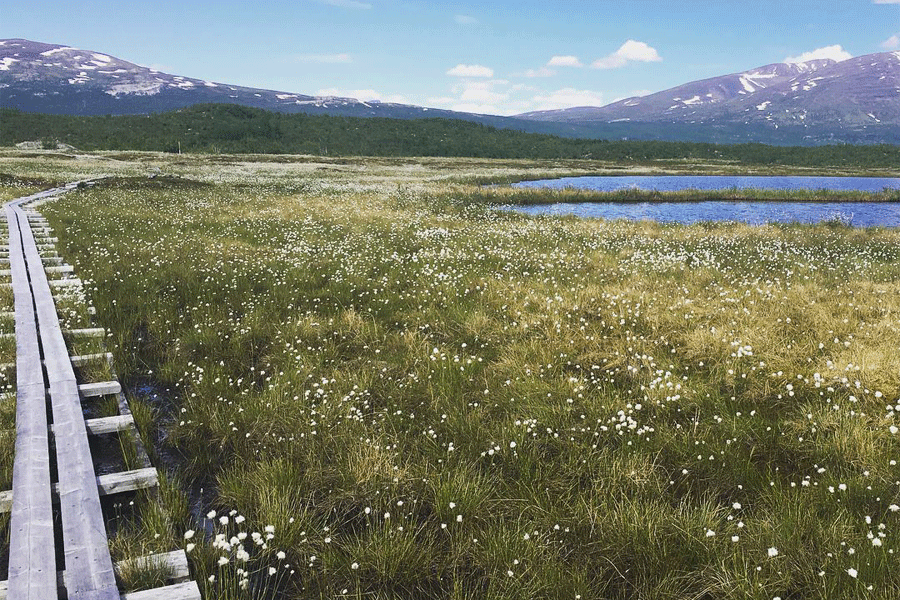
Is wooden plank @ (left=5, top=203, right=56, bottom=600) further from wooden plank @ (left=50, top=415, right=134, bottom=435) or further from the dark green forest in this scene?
the dark green forest

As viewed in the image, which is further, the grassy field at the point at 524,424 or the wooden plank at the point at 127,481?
the wooden plank at the point at 127,481

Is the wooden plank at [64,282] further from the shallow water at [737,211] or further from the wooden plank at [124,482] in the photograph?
the shallow water at [737,211]

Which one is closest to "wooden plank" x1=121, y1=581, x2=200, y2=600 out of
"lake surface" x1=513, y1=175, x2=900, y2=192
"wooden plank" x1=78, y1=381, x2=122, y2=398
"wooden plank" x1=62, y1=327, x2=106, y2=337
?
"wooden plank" x1=78, y1=381, x2=122, y2=398

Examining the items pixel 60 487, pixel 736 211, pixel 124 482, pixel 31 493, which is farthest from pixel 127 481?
pixel 736 211

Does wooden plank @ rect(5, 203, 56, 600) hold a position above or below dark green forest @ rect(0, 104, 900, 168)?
below

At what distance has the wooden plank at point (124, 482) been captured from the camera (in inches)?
167

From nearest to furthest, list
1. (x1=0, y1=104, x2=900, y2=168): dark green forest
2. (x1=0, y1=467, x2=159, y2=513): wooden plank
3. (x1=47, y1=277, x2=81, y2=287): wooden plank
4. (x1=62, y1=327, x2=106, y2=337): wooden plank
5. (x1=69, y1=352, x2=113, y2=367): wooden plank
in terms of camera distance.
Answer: (x1=0, y1=467, x2=159, y2=513): wooden plank, (x1=69, y1=352, x2=113, y2=367): wooden plank, (x1=62, y1=327, x2=106, y2=337): wooden plank, (x1=47, y1=277, x2=81, y2=287): wooden plank, (x1=0, y1=104, x2=900, y2=168): dark green forest

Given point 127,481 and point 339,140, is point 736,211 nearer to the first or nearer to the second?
point 127,481

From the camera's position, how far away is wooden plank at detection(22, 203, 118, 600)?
3145mm

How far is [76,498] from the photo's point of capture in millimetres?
3873

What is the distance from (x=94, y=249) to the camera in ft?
47.8

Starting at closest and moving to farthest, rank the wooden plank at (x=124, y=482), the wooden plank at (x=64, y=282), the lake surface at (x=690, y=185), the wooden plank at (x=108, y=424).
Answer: the wooden plank at (x=124, y=482), the wooden plank at (x=108, y=424), the wooden plank at (x=64, y=282), the lake surface at (x=690, y=185)

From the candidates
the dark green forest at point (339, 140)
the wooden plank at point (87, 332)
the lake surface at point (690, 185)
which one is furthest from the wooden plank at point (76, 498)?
the dark green forest at point (339, 140)

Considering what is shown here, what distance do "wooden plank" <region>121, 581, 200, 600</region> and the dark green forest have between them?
120897 millimetres
